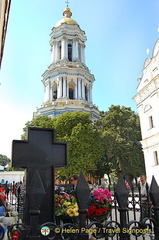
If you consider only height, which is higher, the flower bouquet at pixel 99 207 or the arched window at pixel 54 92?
the arched window at pixel 54 92

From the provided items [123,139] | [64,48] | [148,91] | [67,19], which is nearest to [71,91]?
[64,48]

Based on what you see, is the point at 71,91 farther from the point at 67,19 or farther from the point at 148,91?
the point at 148,91

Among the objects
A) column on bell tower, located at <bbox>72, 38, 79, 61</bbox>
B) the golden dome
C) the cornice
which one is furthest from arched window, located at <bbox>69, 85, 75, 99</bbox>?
the cornice

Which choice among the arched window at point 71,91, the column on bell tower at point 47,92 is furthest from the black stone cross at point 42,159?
the arched window at point 71,91

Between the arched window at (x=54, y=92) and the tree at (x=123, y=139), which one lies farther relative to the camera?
the arched window at (x=54, y=92)

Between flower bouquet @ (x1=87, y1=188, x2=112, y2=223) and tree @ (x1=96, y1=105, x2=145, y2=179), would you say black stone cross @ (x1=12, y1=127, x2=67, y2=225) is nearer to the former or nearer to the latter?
flower bouquet @ (x1=87, y1=188, x2=112, y2=223)

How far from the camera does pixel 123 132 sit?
89.4ft

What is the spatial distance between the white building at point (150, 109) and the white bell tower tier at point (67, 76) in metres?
14.9

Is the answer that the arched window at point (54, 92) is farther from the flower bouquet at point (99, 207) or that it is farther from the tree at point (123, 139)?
the flower bouquet at point (99, 207)

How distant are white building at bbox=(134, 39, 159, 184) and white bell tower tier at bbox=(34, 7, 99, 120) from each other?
1492 cm

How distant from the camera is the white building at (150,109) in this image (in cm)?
1738

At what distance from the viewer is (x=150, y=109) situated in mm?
18094

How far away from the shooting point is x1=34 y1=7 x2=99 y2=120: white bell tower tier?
110 feet

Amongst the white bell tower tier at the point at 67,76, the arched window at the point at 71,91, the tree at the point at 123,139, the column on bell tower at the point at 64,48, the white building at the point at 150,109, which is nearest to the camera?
the white building at the point at 150,109
